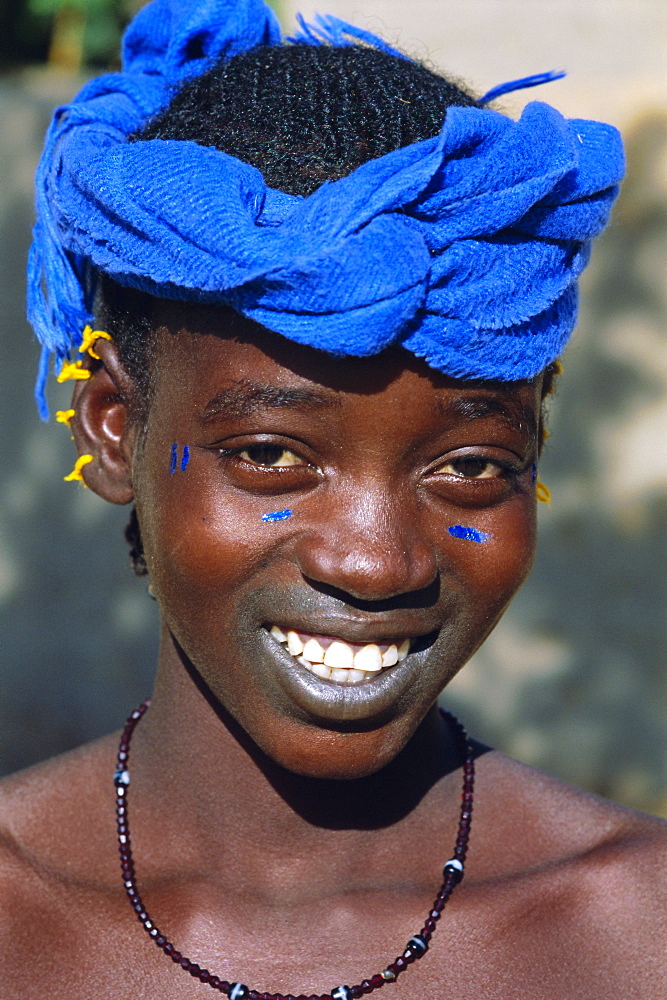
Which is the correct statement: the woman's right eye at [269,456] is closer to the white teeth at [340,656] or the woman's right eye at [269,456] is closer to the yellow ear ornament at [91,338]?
the white teeth at [340,656]

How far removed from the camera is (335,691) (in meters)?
2.18

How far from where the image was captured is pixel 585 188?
2.24 meters

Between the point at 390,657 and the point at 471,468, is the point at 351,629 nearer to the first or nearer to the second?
the point at 390,657

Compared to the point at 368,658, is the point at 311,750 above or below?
below

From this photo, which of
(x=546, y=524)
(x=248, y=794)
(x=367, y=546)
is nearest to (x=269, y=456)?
(x=367, y=546)

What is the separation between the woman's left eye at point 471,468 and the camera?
2197 millimetres

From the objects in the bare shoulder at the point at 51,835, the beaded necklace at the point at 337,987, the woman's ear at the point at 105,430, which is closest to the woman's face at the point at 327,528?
the woman's ear at the point at 105,430

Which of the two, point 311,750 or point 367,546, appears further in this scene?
point 311,750

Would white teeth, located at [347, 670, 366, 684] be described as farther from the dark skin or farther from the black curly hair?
the black curly hair

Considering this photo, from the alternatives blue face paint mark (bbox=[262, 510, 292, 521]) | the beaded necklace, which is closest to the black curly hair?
blue face paint mark (bbox=[262, 510, 292, 521])

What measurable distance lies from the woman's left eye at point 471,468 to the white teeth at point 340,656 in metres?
0.36

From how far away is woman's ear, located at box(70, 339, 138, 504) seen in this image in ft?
8.17

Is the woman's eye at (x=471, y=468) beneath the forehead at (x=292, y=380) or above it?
beneath

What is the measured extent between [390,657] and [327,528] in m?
0.28
